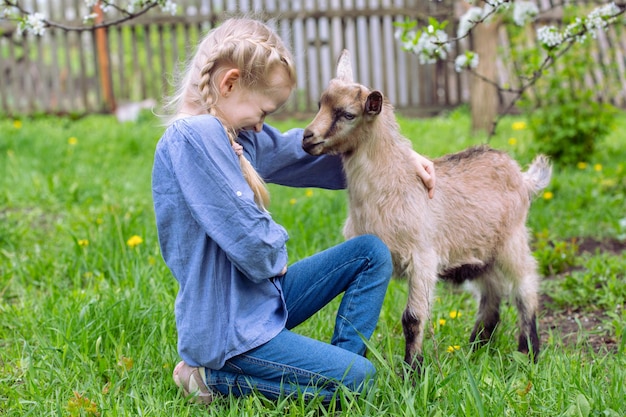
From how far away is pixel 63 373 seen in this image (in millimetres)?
2799

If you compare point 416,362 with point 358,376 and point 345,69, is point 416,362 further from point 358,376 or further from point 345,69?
point 345,69

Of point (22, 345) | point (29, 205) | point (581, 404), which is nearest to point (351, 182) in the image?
point (581, 404)

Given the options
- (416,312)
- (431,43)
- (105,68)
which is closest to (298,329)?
(416,312)

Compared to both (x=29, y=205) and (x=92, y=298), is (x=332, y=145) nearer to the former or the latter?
(x=92, y=298)

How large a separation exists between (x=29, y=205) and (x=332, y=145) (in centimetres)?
338

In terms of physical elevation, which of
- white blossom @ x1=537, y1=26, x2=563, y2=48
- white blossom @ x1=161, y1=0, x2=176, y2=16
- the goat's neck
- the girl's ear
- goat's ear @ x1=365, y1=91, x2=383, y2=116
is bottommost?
the goat's neck

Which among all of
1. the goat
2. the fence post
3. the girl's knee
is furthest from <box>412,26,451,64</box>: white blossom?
the fence post

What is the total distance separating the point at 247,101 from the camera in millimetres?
2590

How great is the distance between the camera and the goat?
2.73 meters

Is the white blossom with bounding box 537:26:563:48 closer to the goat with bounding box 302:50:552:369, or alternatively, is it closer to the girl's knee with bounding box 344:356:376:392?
the goat with bounding box 302:50:552:369

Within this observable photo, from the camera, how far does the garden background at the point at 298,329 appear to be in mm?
2525

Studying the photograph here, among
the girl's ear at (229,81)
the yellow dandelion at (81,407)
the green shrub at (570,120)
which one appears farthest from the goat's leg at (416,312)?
the green shrub at (570,120)

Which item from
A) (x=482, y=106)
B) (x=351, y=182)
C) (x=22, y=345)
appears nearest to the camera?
(x=351, y=182)

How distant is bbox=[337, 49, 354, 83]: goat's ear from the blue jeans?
605 millimetres
